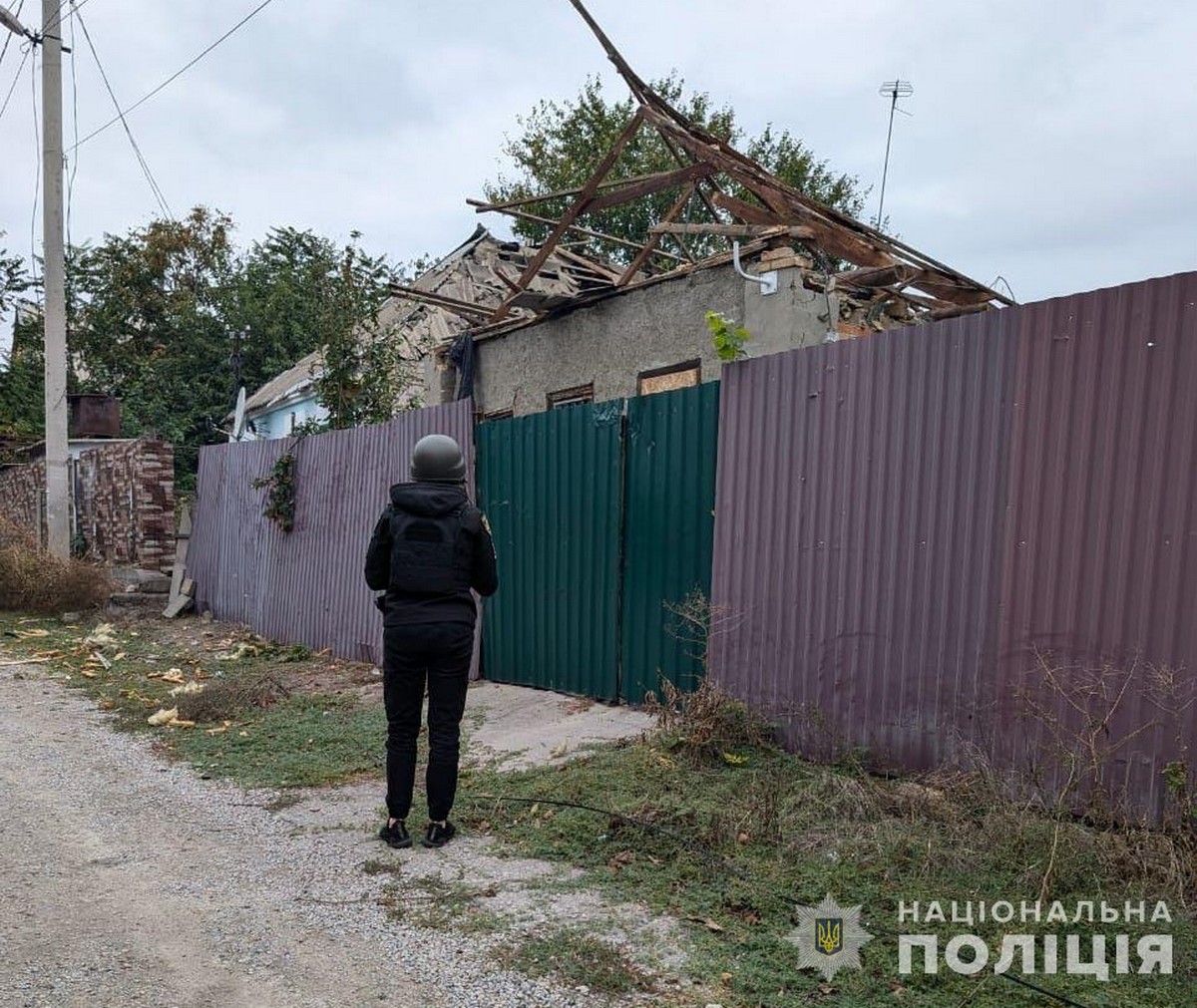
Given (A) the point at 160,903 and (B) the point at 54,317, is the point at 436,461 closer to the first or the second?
(A) the point at 160,903

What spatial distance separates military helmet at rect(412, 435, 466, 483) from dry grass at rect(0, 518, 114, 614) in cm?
1066

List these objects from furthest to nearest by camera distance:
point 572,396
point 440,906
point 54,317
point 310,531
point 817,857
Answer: point 54,317 → point 572,396 → point 310,531 → point 817,857 → point 440,906

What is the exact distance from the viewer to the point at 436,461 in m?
4.39

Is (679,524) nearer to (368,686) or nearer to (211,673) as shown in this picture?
(368,686)

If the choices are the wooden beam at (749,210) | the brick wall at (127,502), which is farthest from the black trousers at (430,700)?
the brick wall at (127,502)

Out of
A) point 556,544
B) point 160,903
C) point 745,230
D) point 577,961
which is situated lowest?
point 160,903

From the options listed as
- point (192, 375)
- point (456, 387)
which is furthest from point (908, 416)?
point (192, 375)

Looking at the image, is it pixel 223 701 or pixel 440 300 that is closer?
pixel 223 701

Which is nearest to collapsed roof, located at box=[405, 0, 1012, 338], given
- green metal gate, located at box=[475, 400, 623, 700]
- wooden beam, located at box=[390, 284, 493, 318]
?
wooden beam, located at box=[390, 284, 493, 318]

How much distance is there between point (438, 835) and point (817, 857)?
166cm

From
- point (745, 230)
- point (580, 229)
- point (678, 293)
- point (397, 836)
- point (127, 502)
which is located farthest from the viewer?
point (127, 502)

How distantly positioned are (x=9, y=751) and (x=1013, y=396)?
626 centimetres

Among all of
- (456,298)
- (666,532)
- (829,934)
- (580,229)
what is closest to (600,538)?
(666,532)

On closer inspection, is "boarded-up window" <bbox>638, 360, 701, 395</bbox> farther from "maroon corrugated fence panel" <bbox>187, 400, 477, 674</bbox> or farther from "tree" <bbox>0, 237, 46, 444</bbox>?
"tree" <bbox>0, 237, 46, 444</bbox>
